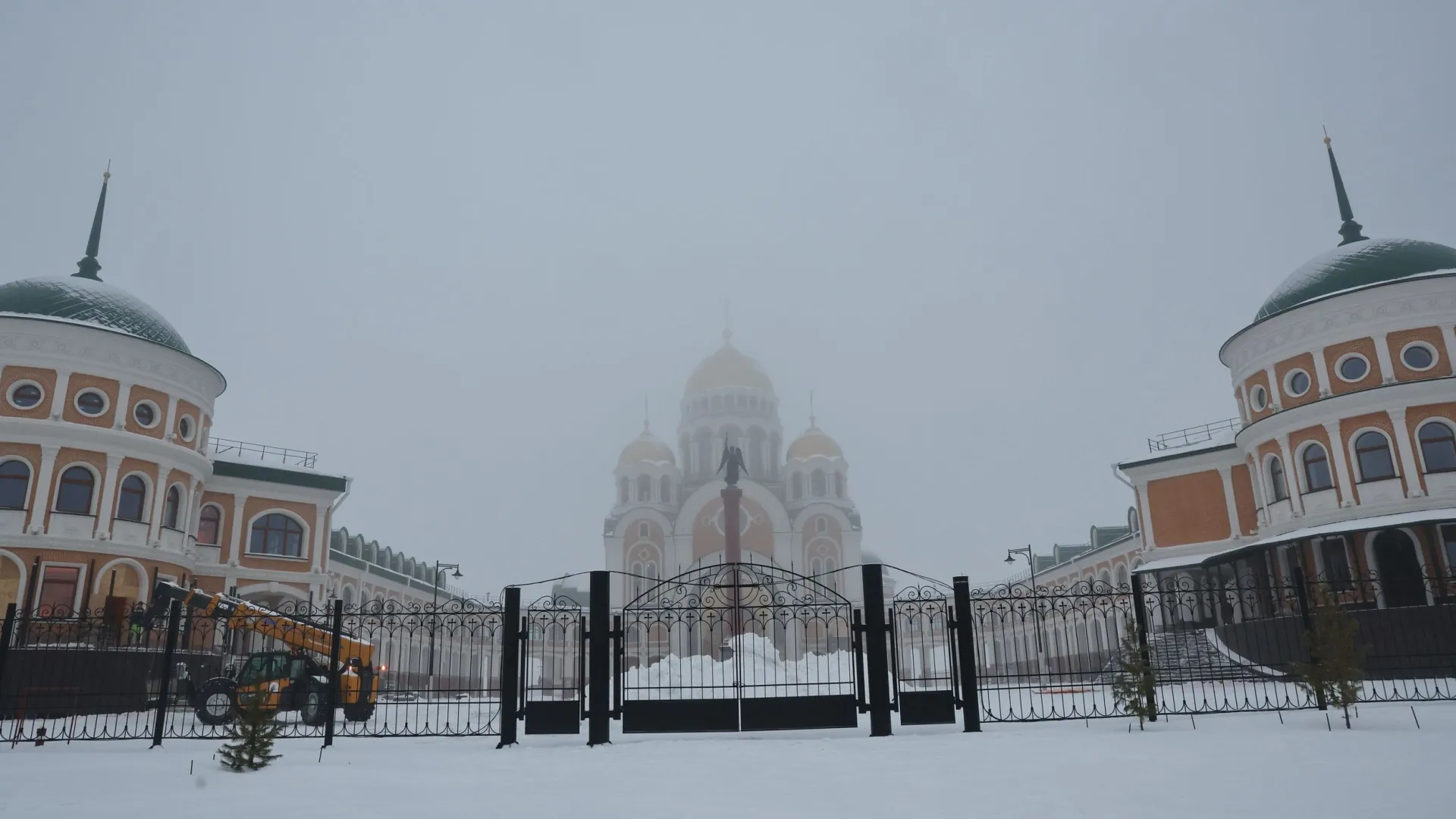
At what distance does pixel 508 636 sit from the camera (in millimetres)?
12531

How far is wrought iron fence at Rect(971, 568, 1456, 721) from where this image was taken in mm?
12797

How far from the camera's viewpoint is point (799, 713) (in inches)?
498

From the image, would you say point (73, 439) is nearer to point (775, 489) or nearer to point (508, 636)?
point (508, 636)

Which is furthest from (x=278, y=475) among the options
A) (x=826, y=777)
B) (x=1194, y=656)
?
(x=1194, y=656)

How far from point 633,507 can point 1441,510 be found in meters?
38.2

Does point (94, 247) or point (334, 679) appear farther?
point (94, 247)

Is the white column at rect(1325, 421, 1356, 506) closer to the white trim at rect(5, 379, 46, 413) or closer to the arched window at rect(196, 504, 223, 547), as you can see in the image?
the arched window at rect(196, 504, 223, 547)

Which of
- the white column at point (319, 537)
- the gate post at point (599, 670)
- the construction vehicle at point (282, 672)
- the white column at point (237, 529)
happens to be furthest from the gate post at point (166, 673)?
the white column at point (319, 537)

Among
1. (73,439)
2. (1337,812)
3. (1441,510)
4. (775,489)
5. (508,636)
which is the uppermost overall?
(775,489)

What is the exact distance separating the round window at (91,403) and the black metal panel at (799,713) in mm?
20905

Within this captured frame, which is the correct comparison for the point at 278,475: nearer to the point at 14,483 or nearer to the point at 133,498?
the point at 133,498

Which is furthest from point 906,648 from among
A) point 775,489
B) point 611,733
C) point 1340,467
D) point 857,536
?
point 611,733

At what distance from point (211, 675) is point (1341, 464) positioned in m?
28.7

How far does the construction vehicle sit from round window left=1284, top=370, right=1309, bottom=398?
77.8ft
